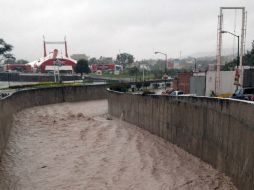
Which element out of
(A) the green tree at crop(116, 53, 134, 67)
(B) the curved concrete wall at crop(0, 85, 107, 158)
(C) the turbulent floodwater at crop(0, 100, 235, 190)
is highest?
(A) the green tree at crop(116, 53, 134, 67)

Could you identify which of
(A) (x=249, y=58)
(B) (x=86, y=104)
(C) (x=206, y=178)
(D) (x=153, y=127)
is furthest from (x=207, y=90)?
(A) (x=249, y=58)

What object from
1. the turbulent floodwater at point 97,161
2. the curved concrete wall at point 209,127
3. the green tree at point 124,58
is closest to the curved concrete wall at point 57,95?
the turbulent floodwater at point 97,161

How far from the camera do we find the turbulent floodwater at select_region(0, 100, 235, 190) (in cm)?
1450

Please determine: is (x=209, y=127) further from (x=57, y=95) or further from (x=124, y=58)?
(x=124, y=58)

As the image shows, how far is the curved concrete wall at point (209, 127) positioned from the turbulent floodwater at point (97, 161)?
62 cm

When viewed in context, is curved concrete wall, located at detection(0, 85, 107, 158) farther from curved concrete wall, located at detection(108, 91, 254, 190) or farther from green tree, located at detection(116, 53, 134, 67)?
green tree, located at detection(116, 53, 134, 67)

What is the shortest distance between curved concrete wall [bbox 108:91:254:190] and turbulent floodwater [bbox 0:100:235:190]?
624 mm

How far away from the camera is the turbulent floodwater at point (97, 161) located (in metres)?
14.5

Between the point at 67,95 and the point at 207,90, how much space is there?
19747mm

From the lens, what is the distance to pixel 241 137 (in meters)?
12.3

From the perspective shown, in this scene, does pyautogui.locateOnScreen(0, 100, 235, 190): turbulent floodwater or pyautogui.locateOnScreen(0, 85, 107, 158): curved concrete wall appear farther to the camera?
pyautogui.locateOnScreen(0, 85, 107, 158): curved concrete wall

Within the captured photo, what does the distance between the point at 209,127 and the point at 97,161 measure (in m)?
6.62

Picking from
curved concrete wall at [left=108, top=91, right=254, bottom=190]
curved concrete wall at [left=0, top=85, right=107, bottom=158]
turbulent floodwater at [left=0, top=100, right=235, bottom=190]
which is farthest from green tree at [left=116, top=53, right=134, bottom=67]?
curved concrete wall at [left=108, top=91, right=254, bottom=190]

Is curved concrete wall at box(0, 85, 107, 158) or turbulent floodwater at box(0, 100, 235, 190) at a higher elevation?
curved concrete wall at box(0, 85, 107, 158)
